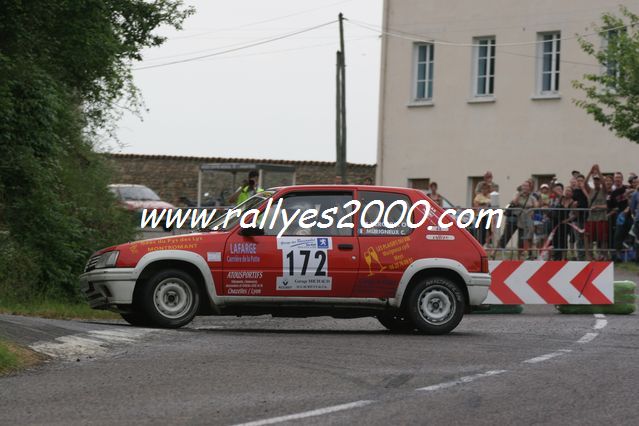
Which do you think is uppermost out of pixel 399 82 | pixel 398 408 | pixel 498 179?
pixel 399 82

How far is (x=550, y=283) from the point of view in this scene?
21.8m

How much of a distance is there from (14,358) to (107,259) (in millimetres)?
4673

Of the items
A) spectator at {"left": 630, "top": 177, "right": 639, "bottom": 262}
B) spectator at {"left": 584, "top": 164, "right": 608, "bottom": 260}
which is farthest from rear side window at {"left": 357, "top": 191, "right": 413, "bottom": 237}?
spectator at {"left": 630, "top": 177, "right": 639, "bottom": 262}

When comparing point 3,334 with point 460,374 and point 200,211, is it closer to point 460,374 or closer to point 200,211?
point 460,374

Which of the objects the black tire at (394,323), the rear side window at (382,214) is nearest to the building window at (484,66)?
the black tire at (394,323)

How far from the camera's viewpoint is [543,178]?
148 ft

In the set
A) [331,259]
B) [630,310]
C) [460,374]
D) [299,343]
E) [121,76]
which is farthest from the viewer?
[121,76]

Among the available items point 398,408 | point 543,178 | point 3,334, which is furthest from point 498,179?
point 398,408

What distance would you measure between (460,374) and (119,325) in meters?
5.66

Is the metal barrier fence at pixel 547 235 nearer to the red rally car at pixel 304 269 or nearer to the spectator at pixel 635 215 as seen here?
the spectator at pixel 635 215

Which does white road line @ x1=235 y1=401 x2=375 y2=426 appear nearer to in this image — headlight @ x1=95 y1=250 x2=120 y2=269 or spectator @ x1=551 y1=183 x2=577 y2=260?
headlight @ x1=95 y1=250 x2=120 y2=269

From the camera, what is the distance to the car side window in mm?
17312

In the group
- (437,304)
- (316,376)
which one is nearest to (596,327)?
(437,304)

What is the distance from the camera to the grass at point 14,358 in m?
12.4
